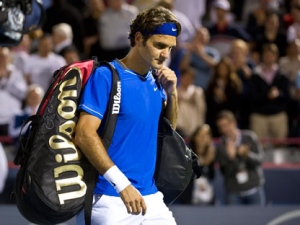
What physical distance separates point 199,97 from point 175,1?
2.52 meters

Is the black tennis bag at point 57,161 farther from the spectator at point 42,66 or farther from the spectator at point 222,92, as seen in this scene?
the spectator at point 42,66

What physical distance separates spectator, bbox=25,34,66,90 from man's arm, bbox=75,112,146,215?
740 centimetres

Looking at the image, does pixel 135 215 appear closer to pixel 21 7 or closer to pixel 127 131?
pixel 127 131

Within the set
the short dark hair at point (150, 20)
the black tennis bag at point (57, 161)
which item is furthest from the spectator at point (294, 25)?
the black tennis bag at point (57, 161)

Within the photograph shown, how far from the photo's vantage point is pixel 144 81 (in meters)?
5.20

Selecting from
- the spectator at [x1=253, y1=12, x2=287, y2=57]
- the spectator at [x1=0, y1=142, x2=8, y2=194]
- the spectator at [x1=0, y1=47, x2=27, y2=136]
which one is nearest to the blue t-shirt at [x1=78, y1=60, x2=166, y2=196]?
the spectator at [x1=0, y1=142, x2=8, y2=194]

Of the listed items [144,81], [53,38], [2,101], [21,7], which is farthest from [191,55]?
[144,81]

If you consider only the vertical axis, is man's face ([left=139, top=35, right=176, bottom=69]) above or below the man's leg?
above

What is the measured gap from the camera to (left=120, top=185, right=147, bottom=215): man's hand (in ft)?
15.8

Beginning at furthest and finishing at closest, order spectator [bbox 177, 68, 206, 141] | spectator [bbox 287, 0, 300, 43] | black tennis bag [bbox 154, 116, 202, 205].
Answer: spectator [bbox 287, 0, 300, 43], spectator [bbox 177, 68, 206, 141], black tennis bag [bbox 154, 116, 202, 205]

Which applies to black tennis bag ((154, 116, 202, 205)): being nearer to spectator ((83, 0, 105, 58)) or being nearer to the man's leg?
the man's leg

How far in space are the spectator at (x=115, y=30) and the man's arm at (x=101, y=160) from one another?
7.94 m

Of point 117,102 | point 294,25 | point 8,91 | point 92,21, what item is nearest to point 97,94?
point 117,102

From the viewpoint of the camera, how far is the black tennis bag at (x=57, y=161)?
191 inches
